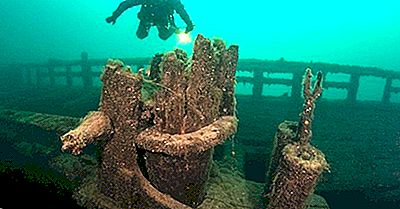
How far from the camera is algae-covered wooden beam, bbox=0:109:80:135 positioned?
4.64 m

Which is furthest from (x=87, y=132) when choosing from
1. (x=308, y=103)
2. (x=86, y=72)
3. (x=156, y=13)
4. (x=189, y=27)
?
(x=86, y=72)

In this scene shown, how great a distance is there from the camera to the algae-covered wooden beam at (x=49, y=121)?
15.2ft

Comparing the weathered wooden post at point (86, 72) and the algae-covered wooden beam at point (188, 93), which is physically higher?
the algae-covered wooden beam at point (188, 93)

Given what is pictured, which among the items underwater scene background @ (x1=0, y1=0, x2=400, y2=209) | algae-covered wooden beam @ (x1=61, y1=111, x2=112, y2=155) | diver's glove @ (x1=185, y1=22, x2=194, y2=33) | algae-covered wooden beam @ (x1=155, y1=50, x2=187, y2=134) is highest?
diver's glove @ (x1=185, y1=22, x2=194, y2=33)

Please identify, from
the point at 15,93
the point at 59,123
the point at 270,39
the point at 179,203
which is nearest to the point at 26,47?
the point at 15,93

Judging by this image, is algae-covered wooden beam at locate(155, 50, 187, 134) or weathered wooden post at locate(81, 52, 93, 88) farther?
weathered wooden post at locate(81, 52, 93, 88)

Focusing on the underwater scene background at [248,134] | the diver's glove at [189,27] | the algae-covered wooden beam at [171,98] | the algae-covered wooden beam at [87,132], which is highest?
the diver's glove at [189,27]

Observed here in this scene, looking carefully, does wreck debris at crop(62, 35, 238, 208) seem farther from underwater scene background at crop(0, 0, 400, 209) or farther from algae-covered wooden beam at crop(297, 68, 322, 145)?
algae-covered wooden beam at crop(297, 68, 322, 145)

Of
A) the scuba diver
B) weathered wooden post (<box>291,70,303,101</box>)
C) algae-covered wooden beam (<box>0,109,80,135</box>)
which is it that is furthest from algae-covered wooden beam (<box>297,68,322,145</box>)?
weathered wooden post (<box>291,70,303,101</box>)

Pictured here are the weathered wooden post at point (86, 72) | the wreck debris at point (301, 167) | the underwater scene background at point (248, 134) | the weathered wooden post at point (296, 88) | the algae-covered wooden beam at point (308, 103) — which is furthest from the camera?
the weathered wooden post at point (86, 72)

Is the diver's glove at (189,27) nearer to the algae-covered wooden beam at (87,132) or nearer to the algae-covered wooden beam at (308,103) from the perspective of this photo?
the algae-covered wooden beam at (308,103)

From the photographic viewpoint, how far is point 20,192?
2.23 meters

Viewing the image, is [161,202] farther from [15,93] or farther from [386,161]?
[15,93]

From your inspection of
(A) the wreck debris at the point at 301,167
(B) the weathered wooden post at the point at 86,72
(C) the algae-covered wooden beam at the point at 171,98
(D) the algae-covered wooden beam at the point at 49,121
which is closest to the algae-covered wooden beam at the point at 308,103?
(A) the wreck debris at the point at 301,167
